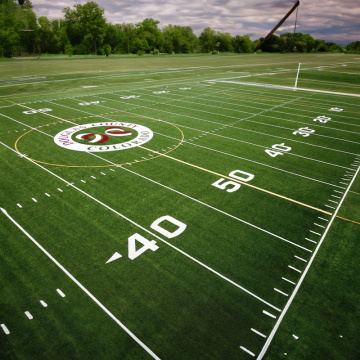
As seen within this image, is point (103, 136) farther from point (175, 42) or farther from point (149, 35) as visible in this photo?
point (175, 42)

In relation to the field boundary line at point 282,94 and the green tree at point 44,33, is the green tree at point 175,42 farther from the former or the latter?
the field boundary line at point 282,94

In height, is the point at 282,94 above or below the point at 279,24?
below

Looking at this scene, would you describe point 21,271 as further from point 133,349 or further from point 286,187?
point 286,187

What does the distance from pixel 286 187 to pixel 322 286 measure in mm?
3494

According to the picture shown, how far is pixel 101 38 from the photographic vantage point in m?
79.2

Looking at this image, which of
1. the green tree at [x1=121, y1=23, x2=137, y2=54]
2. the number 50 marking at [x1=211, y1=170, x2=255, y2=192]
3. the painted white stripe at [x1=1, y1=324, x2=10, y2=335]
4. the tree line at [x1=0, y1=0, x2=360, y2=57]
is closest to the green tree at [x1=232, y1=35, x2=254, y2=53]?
the tree line at [x1=0, y1=0, x2=360, y2=57]

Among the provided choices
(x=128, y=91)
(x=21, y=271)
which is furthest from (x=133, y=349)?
(x=128, y=91)

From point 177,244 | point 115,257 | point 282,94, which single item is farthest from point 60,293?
point 282,94

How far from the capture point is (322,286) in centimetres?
457

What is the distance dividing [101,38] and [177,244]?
86.4m

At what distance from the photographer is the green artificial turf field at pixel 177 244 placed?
12.3ft

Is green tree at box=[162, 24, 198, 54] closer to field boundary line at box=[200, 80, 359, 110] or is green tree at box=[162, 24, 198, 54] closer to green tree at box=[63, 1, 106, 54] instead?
green tree at box=[63, 1, 106, 54]

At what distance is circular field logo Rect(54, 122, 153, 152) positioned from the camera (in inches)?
397

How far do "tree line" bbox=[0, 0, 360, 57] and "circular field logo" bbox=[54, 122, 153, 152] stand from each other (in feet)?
198
